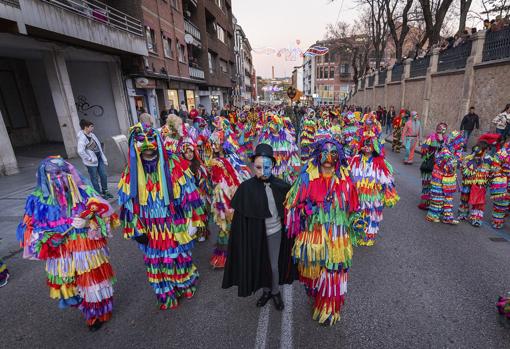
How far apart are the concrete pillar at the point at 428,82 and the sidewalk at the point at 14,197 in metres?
18.0

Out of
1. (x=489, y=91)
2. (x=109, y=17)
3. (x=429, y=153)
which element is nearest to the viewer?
(x=429, y=153)

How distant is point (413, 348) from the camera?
8.82 ft

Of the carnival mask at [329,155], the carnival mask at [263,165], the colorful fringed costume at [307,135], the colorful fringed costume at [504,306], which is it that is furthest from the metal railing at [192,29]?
the colorful fringed costume at [504,306]

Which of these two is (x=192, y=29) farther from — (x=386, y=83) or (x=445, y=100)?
(x=445, y=100)

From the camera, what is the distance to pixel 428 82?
16469mm

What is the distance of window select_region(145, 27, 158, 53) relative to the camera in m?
15.7

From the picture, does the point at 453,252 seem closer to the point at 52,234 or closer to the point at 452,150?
the point at 452,150

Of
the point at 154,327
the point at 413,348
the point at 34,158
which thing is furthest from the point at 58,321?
the point at 34,158

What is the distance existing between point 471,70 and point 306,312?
48.1 feet

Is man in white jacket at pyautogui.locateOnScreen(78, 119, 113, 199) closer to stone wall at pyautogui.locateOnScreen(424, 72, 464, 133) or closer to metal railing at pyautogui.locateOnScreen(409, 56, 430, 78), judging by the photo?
stone wall at pyautogui.locateOnScreen(424, 72, 464, 133)

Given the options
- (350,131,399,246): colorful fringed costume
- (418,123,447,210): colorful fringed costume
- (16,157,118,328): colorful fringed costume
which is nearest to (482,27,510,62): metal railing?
(418,123,447,210): colorful fringed costume

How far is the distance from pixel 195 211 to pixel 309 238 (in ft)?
4.69

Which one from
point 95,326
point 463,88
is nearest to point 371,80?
point 463,88

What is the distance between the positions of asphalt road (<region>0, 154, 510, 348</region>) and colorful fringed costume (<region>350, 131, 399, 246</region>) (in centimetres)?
81
